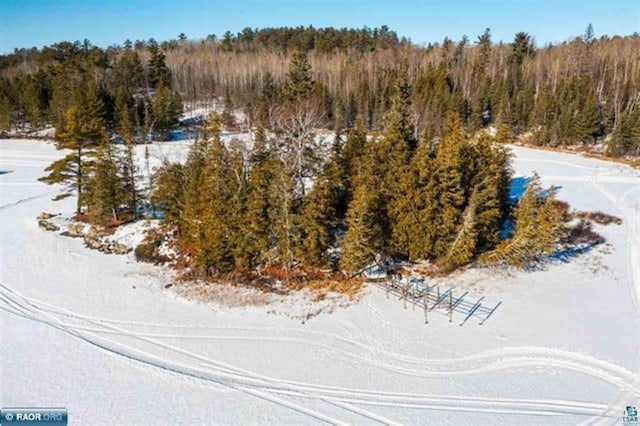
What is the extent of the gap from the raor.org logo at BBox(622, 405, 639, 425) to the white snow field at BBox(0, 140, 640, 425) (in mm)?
203

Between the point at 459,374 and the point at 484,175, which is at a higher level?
the point at 484,175

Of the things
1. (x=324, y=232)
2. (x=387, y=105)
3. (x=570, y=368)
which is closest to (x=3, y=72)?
(x=387, y=105)

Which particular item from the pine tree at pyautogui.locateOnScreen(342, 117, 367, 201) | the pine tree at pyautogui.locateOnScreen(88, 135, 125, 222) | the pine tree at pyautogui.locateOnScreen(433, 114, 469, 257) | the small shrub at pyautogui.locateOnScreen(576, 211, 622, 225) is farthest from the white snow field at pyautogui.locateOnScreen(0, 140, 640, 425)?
the pine tree at pyautogui.locateOnScreen(342, 117, 367, 201)

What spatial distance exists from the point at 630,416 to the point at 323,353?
10.8 meters

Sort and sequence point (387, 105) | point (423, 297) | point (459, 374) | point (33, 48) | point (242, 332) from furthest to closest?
point (33, 48)
point (387, 105)
point (423, 297)
point (242, 332)
point (459, 374)

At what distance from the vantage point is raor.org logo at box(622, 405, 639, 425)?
13609 mm

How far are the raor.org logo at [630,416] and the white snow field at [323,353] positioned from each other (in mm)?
203

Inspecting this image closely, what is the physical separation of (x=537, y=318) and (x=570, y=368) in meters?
3.39

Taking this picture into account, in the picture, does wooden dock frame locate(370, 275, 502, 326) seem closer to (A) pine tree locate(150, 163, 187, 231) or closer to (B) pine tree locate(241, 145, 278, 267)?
(B) pine tree locate(241, 145, 278, 267)

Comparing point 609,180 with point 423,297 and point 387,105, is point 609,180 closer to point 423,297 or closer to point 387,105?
point 423,297

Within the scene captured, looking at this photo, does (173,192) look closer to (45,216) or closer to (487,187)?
(45,216)

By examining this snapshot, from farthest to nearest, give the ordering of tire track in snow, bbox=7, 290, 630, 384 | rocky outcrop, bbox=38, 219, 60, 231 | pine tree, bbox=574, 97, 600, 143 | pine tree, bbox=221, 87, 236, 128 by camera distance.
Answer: pine tree, bbox=221, 87, 236, 128, pine tree, bbox=574, 97, 600, 143, rocky outcrop, bbox=38, 219, 60, 231, tire track in snow, bbox=7, 290, 630, 384

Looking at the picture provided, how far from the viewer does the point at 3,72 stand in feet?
297

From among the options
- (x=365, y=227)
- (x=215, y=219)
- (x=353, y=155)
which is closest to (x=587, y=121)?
(x=353, y=155)
